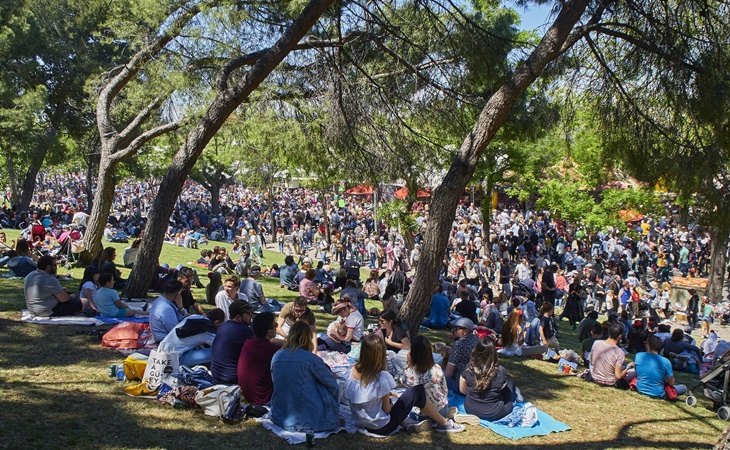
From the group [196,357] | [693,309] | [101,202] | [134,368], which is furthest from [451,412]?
[693,309]

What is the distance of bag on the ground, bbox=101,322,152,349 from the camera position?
7.27 meters

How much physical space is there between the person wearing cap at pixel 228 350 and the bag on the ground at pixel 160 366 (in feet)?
1.17

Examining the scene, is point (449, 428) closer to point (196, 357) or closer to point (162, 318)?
point (196, 357)

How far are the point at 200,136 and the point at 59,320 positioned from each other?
10.4 ft

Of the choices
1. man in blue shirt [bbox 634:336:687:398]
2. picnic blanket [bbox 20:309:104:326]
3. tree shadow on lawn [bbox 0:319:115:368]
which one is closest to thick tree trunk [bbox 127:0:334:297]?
picnic blanket [bbox 20:309:104:326]

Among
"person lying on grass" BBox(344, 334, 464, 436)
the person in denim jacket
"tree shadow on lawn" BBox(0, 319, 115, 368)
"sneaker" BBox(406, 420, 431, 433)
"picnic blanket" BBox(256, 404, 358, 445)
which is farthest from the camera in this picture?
"tree shadow on lawn" BBox(0, 319, 115, 368)

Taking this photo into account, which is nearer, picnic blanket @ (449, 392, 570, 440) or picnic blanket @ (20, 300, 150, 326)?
picnic blanket @ (449, 392, 570, 440)

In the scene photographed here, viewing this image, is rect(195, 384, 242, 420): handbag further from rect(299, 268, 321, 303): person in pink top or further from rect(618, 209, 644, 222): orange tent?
Result: rect(618, 209, 644, 222): orange tent

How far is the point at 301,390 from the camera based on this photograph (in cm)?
532

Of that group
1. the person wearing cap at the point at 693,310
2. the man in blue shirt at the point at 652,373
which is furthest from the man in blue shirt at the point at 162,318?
the person wearing cap at the point at 693,310

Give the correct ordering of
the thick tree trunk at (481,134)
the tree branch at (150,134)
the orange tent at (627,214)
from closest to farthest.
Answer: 1. the thick tree trunk at (481,134)
2. the tree branch at (150,134)
3. the orange tent at (627,214)

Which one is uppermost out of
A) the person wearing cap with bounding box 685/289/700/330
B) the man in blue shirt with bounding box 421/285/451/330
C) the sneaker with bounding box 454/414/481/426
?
the person wearing cap with bounding box 685/289/700/330

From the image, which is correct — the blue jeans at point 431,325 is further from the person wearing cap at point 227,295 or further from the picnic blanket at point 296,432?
the picnic blanket at point 296,432

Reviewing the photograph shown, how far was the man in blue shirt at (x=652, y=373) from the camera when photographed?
27.0 ft
